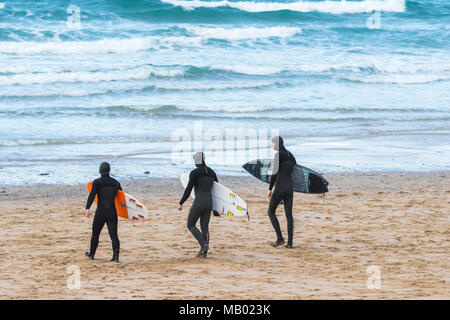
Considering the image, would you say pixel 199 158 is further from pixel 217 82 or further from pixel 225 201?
pixel 217 82

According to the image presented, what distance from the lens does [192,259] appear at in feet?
28.5

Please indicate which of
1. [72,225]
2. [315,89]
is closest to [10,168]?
[72,225]

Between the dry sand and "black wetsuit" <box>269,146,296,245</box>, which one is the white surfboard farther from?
the dry sand

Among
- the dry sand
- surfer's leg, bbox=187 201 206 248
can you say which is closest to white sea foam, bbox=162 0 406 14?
the dry sand

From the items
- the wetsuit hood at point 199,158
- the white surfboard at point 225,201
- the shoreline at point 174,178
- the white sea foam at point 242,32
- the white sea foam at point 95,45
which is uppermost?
the white sea foam at point 242,32

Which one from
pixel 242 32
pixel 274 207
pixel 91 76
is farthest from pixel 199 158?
pixel 242 32

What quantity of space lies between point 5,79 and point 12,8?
1532cm

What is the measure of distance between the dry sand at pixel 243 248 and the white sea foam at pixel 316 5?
115 ft

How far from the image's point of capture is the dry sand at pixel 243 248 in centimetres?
715

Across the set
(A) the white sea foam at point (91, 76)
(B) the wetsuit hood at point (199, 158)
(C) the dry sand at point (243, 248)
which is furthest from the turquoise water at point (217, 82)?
(B) the wetsuit hood at point (199, 158)

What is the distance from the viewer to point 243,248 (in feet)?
30.7

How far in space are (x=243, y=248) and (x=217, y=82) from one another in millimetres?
18389

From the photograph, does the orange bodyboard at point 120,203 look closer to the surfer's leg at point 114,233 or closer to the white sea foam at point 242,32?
the surfer's leg at point 114,233
